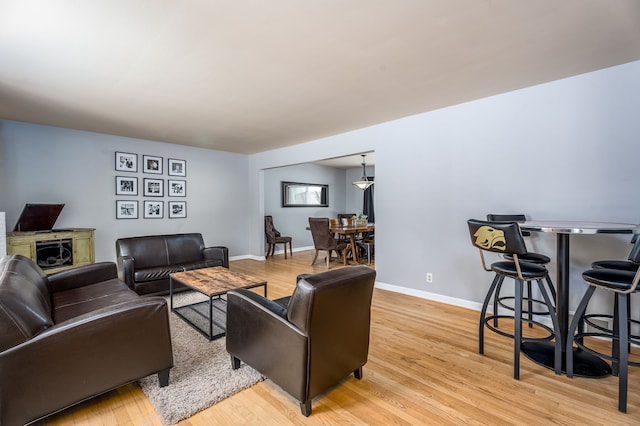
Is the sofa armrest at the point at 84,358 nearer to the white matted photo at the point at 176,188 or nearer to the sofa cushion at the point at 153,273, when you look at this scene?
the sofa cushion at the point at 153,273

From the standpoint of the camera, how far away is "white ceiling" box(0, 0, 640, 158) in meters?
1.77

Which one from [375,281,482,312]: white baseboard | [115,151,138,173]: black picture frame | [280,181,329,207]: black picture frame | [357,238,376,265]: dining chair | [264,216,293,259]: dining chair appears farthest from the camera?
[280,181,329,207]: black picture frame

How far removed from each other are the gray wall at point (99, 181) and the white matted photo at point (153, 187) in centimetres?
9

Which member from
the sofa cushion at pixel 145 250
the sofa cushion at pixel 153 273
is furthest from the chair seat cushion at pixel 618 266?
the sofa cushion at pixel 145 250

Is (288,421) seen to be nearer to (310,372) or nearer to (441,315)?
(310,372)

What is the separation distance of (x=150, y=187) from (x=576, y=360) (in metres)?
6.06

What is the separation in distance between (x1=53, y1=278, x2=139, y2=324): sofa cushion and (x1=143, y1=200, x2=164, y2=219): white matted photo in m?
2.64

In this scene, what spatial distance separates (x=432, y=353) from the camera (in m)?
2.37

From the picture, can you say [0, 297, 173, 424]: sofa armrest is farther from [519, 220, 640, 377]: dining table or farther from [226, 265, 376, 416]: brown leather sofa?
[519, 220, 640, 377]: dining table

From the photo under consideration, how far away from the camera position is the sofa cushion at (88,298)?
86.8 inches

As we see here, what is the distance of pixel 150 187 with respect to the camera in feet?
17.6

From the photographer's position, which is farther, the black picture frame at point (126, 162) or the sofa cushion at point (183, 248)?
the black picture frame at point (126, 162)

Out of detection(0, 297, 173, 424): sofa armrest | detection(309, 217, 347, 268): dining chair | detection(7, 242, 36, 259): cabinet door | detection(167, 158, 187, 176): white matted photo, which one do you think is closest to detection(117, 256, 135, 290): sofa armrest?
detection(7, 242, 36, 259): cabinet door

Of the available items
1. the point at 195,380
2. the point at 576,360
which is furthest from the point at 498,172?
the point at 195,380
